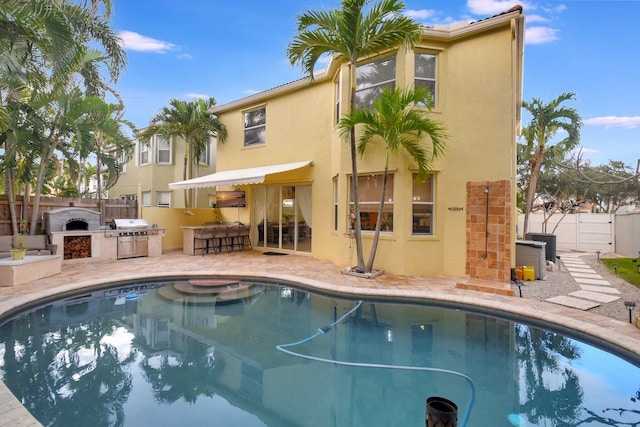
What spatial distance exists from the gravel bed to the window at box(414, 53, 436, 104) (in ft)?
27.0

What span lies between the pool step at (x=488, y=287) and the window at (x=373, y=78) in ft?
27.6

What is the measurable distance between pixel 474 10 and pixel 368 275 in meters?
14.9

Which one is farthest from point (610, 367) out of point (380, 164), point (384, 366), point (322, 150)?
point (322, 150)

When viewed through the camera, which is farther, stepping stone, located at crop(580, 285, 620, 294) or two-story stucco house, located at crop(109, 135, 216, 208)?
two-story stucco house, located at crop(109, 135, 216, 208)

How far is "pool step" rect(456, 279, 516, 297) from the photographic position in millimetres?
10052

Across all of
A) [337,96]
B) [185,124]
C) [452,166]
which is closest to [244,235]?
[185,124]

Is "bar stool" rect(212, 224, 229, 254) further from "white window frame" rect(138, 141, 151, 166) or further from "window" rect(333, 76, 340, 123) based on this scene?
"white window frame" rect(138, 141, 151, 166)

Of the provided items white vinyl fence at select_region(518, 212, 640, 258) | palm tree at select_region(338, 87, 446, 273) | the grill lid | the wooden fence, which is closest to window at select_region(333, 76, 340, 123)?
palm tree at select_region(338, 87, 446, 273)

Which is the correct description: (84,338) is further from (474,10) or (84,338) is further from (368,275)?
(474,10)

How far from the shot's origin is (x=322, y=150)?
16609 millimetres

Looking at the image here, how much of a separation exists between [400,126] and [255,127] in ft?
38.1

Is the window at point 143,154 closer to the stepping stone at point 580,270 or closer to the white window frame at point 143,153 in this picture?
the white window frame at point 143,153

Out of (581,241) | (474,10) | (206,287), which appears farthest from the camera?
(581,241)

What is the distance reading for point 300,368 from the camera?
6449 mm
